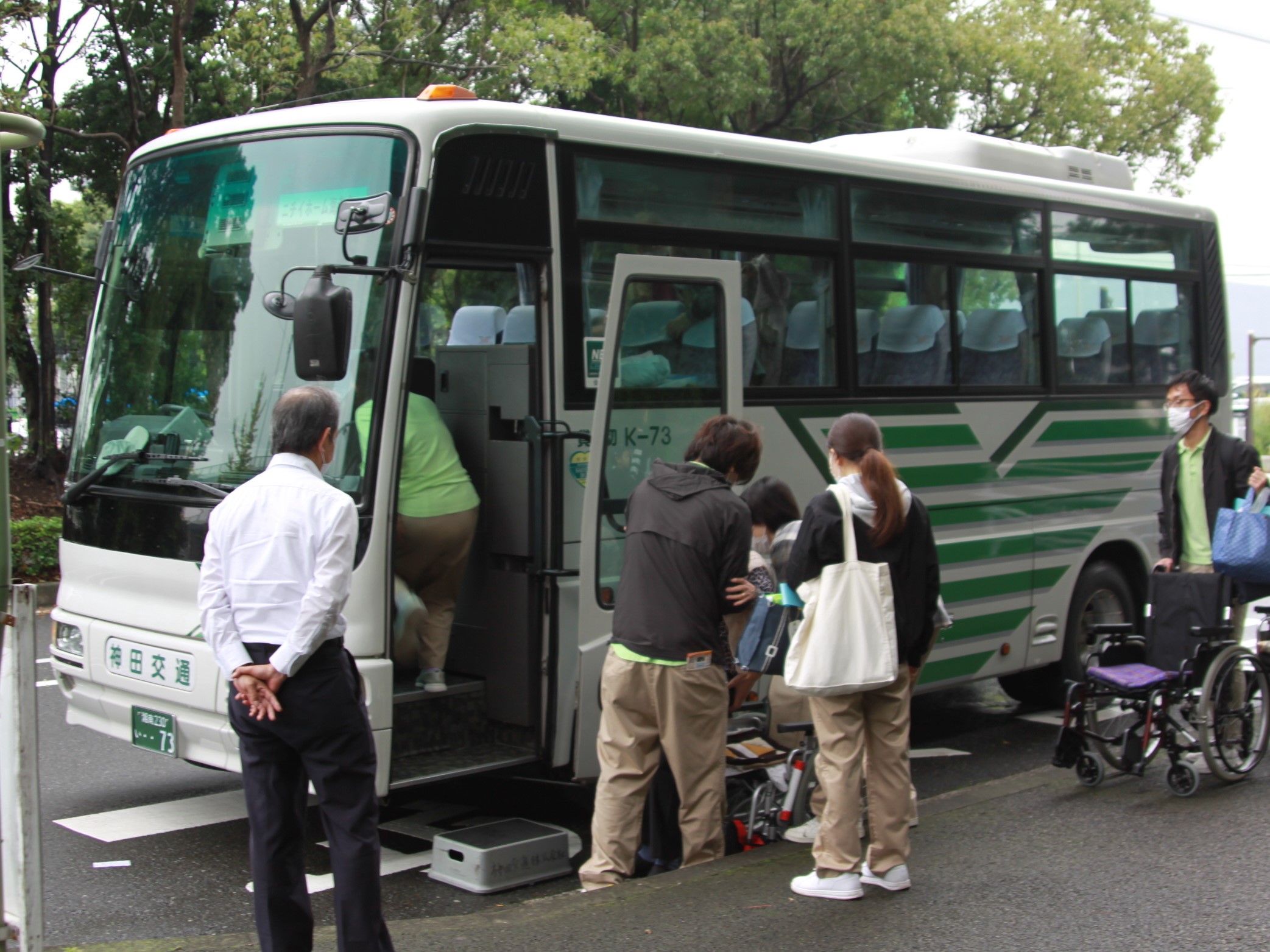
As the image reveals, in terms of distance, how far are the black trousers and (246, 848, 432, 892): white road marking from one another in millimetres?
1723

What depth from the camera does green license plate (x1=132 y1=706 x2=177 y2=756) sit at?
5.59m

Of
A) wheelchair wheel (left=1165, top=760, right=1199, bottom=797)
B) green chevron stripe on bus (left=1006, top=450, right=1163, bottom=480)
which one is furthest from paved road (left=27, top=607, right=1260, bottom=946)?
green chevron stripe on bus (left=1006, top=450, right=1163, bottom=480)

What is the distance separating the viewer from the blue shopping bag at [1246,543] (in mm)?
6496

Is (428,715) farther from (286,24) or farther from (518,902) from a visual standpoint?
(286,24)

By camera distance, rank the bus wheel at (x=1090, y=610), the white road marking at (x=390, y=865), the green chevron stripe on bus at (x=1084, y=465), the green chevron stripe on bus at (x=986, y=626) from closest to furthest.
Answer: the white road marking at (x=390, y=865)
the green chevron stripe on bus at (x=986, y=626)
the green chevron stripe on bus at (x=1084, y=465)
the bus wheel at (x=1090, y=610)

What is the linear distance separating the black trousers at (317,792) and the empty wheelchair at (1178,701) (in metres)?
3.70

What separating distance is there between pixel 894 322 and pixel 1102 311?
2.16 m

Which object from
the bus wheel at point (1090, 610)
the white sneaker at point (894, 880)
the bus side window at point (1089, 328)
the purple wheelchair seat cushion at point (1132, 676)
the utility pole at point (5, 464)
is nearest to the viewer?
the utility pole at point (5, 464)

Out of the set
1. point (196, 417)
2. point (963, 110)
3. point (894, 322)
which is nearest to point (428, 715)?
point (196, 417)

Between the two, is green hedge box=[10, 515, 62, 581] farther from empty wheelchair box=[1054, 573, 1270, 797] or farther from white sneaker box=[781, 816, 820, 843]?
empty wheelchair box=[1054, 573, 1270, 797]

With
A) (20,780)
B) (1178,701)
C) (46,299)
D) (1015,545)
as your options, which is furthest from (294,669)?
(46,299)

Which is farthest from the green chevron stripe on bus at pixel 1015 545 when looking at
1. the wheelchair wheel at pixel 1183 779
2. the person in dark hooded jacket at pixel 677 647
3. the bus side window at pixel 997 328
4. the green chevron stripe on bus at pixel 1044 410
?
the person in dark hooded jacket at pixel 677 647

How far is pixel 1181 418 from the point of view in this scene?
6918 millimetres

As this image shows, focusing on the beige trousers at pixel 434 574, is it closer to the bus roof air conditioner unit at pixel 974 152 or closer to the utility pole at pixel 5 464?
the utility pole at pixel 5 464
